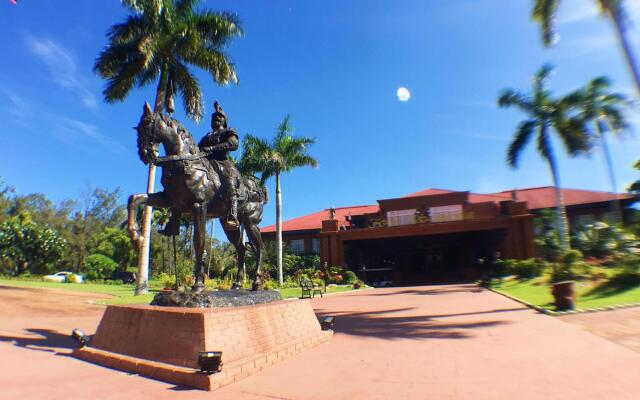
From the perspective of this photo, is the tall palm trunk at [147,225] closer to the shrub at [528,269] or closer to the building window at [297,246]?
the building window at [297,246]

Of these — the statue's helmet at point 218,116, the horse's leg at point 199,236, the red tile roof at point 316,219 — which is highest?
the red tile roof at point 316,219

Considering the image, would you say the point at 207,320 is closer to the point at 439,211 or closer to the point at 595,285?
the point at 595,285

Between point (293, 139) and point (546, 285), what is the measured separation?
62.4 feet

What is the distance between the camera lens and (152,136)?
580 centimetres

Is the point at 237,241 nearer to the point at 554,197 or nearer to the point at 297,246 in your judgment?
the point at 297,246

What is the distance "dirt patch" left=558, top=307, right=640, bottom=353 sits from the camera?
6.31m

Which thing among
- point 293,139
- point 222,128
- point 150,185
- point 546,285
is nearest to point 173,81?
point 150,185

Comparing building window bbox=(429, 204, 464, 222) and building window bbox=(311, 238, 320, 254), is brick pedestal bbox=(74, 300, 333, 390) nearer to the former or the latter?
building window bbox=(429, 204, 464, 222)

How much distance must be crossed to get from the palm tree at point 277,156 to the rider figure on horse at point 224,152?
19281 millimetres

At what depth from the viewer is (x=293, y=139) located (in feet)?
91.8

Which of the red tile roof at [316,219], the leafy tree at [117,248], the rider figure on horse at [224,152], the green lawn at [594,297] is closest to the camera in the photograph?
the rider figure on horse at [224,152]

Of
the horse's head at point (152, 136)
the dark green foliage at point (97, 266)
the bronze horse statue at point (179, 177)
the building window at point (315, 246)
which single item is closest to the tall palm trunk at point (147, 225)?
the bronze horse statue at point (179, 177)

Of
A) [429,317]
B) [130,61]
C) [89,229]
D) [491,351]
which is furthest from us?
[89,229]

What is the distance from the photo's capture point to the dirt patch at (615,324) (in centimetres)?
631
